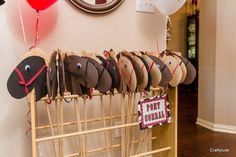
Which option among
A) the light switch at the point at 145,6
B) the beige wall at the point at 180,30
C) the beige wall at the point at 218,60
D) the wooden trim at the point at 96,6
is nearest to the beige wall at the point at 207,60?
the beige wall at the point at 218,60

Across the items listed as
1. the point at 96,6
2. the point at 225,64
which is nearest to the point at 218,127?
the point at 225,64

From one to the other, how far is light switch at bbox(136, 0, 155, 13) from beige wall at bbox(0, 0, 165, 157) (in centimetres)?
3

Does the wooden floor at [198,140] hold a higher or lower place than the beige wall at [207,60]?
lower

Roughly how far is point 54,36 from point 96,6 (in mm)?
343

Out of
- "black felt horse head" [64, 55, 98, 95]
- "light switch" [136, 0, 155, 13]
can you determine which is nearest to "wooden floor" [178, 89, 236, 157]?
"light switch" [136, 0, 155, 13]

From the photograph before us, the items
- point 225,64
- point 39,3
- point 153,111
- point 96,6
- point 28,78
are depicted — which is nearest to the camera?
point 28,78

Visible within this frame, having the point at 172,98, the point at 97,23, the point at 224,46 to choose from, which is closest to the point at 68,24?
→ the point at 97,23

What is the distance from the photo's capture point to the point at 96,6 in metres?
1.72

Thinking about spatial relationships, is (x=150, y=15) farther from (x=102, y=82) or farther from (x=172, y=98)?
(x=102, y=82)

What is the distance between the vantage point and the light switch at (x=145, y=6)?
74.7 inches

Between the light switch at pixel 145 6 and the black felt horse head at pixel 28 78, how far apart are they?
943mm

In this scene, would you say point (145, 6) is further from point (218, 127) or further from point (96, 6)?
point (218, 127)

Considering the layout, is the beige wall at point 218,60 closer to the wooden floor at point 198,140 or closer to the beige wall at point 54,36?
the wooden floor at point 198,140

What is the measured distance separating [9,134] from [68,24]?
761 millimetres
